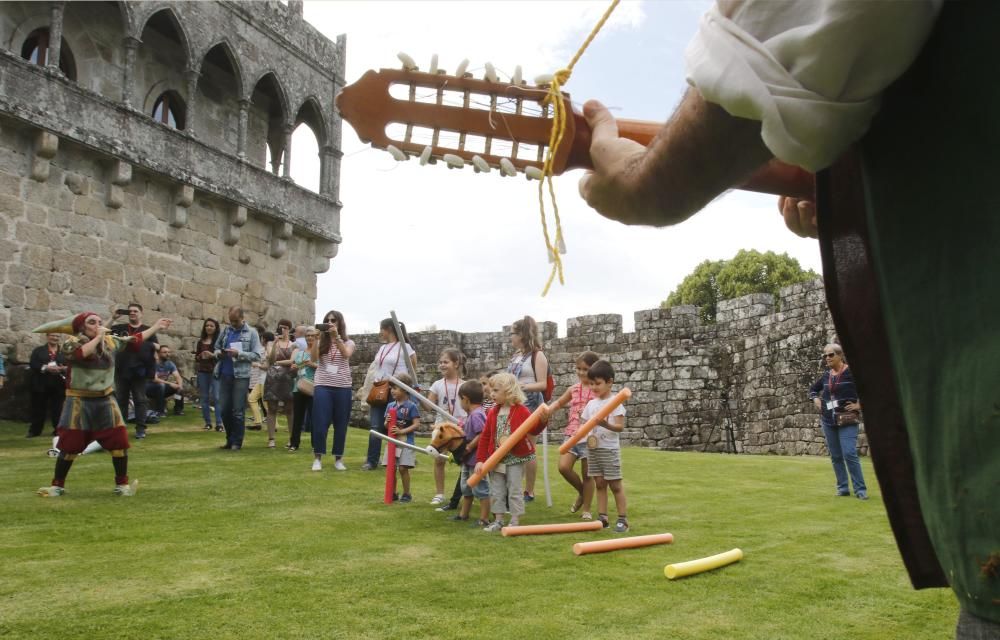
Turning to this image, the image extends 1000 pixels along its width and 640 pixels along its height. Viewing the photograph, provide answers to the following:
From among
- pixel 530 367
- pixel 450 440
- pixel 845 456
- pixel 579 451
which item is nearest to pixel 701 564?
pixel 579 451

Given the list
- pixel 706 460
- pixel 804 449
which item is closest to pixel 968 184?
pixel 706 460

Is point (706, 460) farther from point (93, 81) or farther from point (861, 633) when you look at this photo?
point (93, 81)

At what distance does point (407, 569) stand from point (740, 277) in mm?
38675


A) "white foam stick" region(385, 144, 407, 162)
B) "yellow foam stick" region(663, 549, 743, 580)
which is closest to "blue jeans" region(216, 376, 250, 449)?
"yellow foam stick" region(663, 549, 743, 580)

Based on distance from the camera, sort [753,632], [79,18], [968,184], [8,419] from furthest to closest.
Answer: [79,18], [8,419], [753,632], [968,184]

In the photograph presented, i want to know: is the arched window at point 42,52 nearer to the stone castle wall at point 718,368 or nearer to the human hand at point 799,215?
the stone castle wall at point 718,368

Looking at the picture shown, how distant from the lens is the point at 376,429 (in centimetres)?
1030

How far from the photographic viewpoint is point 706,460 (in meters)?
12.2

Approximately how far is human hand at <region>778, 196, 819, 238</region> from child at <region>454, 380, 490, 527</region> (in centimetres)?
577

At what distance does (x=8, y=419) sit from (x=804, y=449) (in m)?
13.5

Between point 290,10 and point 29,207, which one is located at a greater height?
point 290,10

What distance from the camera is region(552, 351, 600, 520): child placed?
7406 millimetres

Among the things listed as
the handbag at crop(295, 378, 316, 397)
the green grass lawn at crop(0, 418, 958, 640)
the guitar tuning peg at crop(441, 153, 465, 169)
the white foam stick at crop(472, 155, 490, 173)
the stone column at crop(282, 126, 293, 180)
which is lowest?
the green grass lawn at crop(0, 418, 958, 640)

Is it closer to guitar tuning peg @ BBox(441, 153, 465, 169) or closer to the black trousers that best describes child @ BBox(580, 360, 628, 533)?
guitar tuning peg @ BBox(441, 153, 465, 169)
